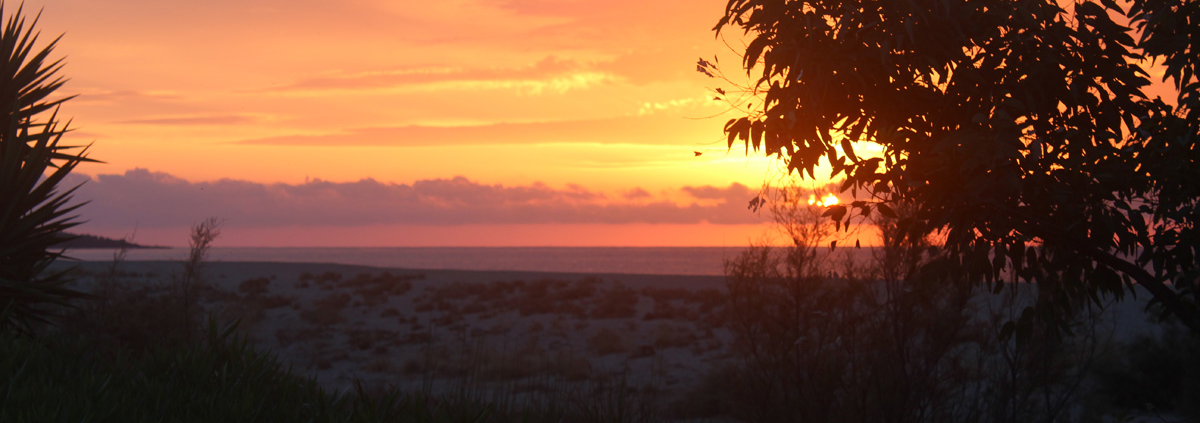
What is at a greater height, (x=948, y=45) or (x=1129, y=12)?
(x=1129, y=12)

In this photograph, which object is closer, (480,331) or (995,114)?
(995,114)

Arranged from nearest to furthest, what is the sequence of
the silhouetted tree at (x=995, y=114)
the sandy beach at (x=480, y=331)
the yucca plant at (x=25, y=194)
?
the silhouetted tree at (x=995, y=114), the yucca plant at (x=25, y=194), the sandy beach at (x=480, y=331)

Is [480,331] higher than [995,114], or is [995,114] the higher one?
[995,114]

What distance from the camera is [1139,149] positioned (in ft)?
13.9

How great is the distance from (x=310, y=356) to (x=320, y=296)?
56.5ft

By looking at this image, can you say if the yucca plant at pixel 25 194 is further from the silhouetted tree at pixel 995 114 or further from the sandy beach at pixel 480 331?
the silhouetted tree at pixel 995 114

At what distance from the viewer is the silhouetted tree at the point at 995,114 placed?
4105 mm

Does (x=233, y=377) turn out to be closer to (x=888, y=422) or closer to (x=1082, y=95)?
(x=1082, y=95)

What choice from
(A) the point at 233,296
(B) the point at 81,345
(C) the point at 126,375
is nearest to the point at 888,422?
(C) the point at 126,375

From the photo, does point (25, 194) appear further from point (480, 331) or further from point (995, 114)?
point (480, 331)

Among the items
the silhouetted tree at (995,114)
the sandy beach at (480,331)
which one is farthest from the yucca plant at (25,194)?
the silhouetted tree at (995,114)

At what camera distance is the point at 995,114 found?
13.2ft

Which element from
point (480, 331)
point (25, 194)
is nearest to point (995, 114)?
point (25, 194)

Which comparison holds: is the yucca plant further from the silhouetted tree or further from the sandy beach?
the silhouetted tree
